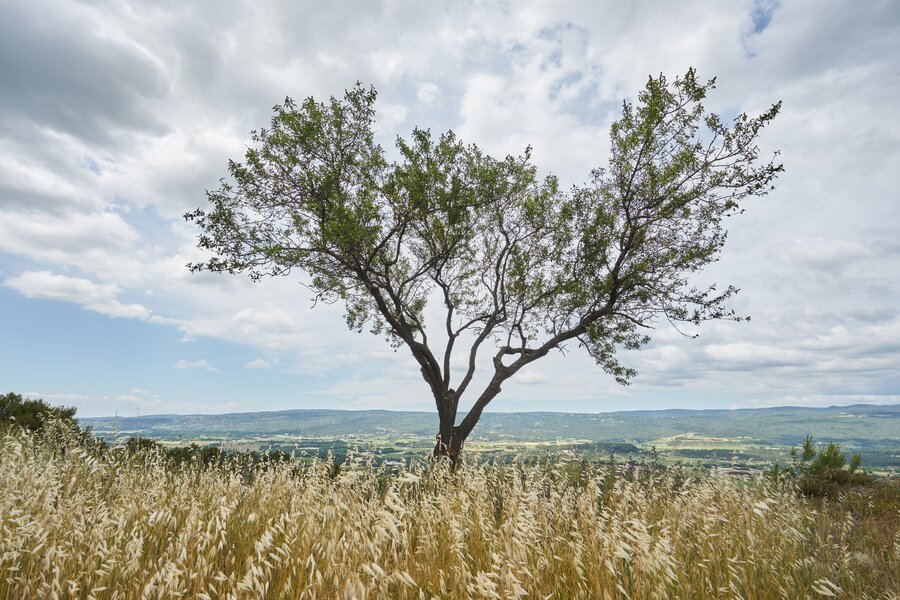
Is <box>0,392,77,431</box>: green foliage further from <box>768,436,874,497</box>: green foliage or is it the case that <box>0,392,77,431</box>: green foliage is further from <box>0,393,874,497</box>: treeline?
<box>768,436,874,497</box>: green foliage

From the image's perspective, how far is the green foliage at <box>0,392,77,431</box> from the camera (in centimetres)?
1547

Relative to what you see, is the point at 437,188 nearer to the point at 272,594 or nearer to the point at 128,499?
the point at 128,499

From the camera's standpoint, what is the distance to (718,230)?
51.7ft

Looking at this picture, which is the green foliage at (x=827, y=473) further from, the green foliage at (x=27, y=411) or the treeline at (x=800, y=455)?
the green foliage at (x=27, y=411)

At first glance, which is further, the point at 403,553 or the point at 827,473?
the point at 827,473

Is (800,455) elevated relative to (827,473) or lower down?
elevated

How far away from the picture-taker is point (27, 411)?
16703 mm

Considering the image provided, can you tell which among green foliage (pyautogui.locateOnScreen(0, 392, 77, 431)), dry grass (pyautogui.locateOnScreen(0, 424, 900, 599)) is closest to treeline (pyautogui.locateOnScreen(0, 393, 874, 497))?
green foliage (pyautogui.locateOnScreen(0, 392, 77, 431))

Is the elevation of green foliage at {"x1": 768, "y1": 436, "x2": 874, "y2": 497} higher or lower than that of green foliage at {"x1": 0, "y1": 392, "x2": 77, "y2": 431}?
lower

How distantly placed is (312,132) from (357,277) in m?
5.47

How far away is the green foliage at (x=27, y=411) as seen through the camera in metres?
15.5

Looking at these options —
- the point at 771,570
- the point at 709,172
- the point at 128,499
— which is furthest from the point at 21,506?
the point at 709,172

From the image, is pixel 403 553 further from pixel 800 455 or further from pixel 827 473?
pixel 827 473

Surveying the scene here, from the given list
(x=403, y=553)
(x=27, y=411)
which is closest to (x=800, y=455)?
(x=403, y=553)
